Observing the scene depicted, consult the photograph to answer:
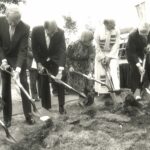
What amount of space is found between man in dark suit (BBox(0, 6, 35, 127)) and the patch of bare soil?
20.4 inches

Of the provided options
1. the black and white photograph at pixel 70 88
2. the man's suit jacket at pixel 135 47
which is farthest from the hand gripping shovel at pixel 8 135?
the man's suit jacket at pixel 135 47

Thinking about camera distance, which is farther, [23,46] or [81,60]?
[81,60]

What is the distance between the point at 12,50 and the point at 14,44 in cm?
12

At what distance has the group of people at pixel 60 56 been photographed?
7.53 metres

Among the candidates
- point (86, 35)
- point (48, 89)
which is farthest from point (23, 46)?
point (86, 35)

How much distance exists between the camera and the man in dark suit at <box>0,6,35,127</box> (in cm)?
739

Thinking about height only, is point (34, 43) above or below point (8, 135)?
above

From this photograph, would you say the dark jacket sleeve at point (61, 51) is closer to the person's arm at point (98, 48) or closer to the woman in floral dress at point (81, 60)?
the woman in floral dress at point (81, 60)

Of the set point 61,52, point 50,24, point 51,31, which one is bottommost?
point 61,52

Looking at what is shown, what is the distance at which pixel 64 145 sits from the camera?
6293 mm

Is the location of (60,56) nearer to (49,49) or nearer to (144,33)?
(49,49)

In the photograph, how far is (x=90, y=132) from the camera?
22.1ft

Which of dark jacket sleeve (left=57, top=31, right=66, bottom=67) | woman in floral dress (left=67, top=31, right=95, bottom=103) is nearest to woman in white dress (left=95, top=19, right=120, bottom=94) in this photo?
woman in floral dress (left=67, top=31, right=95, bottom=103)

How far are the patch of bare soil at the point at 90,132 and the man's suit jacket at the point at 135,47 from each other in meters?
1.20
